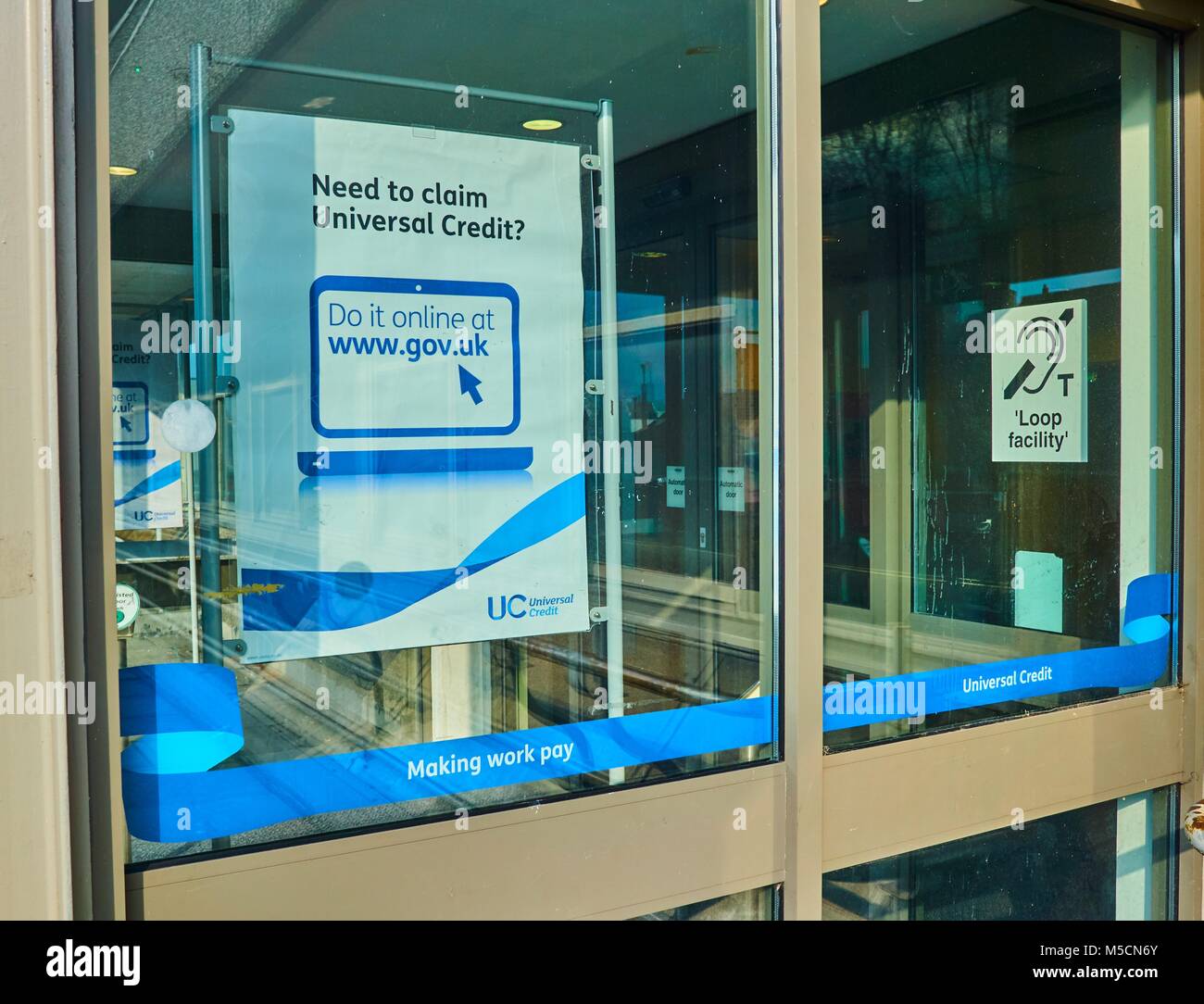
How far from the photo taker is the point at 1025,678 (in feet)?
9.23

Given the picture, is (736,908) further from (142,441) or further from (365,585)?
(142,441)

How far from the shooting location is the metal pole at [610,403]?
7.41 ft

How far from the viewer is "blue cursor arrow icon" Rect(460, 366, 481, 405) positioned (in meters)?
2.09

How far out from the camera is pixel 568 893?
212 centimetres

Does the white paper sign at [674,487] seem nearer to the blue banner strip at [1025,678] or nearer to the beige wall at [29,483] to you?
the blue banner strip at [1025,678]

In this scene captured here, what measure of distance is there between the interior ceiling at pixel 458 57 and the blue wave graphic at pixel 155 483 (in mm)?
413

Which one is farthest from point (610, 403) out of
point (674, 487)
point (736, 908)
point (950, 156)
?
point (950, 156)

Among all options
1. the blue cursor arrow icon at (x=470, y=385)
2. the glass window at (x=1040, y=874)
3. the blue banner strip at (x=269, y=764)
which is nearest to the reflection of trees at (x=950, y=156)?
the blue cursor arrow icon at (x=470, y=385)

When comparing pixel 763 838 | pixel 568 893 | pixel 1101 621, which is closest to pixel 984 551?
pixel 1101 621

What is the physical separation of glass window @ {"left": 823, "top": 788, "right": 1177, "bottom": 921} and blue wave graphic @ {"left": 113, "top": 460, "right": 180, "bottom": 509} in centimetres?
158

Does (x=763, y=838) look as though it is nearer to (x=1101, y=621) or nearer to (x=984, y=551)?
(x=984, y=551)

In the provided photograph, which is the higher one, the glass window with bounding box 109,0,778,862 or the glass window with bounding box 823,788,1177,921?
the glass window with bounding box 109,0,778,862

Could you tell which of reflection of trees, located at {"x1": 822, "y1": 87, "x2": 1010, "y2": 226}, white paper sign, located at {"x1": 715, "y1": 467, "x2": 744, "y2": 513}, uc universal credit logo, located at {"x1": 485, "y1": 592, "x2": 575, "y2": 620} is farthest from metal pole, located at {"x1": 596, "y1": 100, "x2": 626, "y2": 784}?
reflection of trees, located at {"x1": 822, "y1": 87, "x2": 1010, "y2": 226}

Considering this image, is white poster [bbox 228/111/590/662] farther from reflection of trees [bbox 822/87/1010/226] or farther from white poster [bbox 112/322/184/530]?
reflection of trees [bbox 822/87/1010/226]
